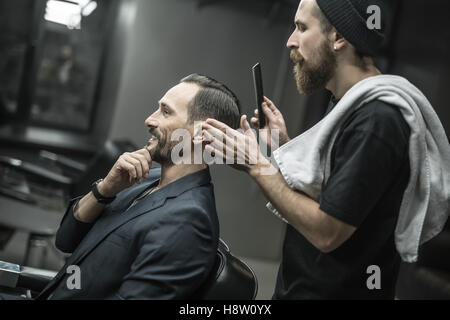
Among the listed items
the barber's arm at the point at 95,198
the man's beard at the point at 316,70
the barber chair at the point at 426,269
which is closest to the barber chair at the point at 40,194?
the barber's arm at the point at 95,198

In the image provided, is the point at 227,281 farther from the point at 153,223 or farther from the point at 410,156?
the point at 410,156

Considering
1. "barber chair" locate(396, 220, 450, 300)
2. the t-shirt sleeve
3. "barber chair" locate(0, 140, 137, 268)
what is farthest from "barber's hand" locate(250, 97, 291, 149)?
"barber chair" locate(396, 220, 450, 300)

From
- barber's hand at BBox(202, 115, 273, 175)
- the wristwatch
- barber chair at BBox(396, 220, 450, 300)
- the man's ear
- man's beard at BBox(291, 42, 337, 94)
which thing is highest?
the man's ear

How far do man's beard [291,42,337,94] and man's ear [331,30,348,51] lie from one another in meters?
0.02

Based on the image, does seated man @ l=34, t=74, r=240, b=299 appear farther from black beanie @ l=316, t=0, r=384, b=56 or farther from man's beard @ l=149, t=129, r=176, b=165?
black beanie @ l=316, t=0, r=384, b=56

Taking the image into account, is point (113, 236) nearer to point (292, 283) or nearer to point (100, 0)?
point (292, 283)

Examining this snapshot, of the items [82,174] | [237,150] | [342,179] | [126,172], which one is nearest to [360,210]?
[342,179]

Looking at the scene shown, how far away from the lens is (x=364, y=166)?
1.08 meters

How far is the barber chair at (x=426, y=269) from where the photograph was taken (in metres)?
3.10

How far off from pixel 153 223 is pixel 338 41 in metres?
0.63

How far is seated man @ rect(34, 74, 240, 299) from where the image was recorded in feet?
4.27

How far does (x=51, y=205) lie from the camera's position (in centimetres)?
335

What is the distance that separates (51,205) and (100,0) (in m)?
2.18

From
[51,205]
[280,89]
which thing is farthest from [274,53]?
[51,205]
